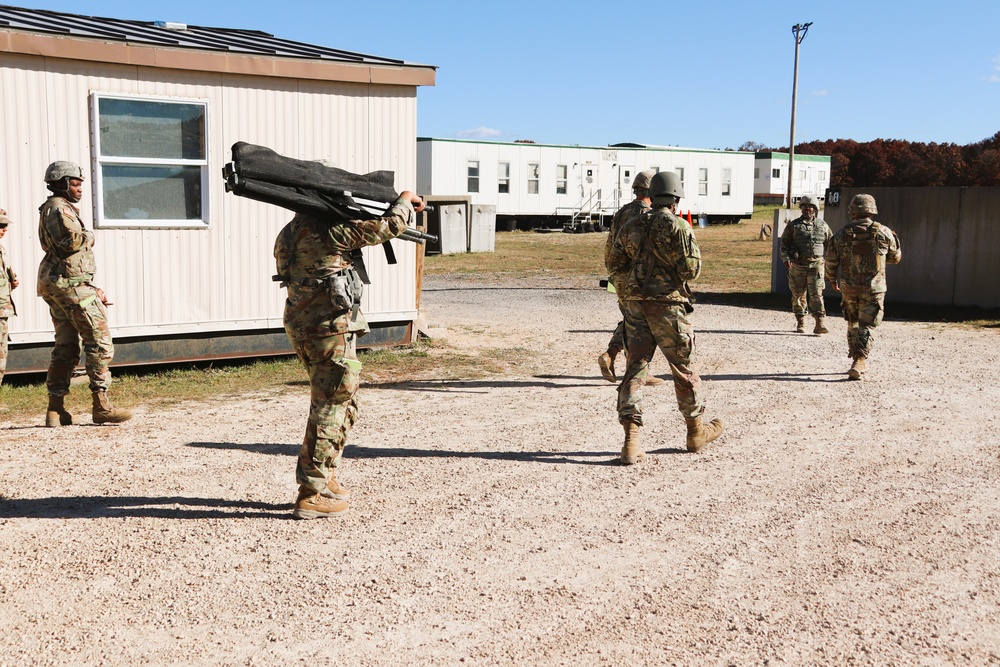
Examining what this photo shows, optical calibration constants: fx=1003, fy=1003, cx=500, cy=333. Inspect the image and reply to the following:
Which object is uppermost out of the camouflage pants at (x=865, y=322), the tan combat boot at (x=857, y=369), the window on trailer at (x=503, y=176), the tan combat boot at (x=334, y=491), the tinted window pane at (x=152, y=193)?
the window on trailer at (x=503, y=176)

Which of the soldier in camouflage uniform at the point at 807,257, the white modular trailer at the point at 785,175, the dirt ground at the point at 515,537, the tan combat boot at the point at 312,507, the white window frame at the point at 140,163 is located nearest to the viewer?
the dirt ground at the point at 515,537

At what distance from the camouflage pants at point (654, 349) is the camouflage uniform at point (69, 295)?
3.86 meters

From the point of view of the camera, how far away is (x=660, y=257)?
654 centimetres

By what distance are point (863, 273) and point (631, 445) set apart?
14.5ft

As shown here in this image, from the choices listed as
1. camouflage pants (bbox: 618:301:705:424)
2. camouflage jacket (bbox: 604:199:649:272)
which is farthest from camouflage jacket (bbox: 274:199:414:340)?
camouflage jacket (bbox: 604:199:649:272)

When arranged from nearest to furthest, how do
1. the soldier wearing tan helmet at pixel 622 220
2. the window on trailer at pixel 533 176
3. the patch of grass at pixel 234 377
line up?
the soldier wearing tan helmet at pixel 622 220 < the patch of grass at pixel 234 377 < the window on trailer at pixel 533 176

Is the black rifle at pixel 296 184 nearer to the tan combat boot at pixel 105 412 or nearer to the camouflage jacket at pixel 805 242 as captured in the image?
the tan combat boot at pixel 105 412

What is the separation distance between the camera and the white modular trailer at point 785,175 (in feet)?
162

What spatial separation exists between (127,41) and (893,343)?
922 cm

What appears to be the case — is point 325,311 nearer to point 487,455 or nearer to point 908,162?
point 487,455

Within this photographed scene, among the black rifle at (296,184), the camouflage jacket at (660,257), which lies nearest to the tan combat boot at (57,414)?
the black rifle at (296,184)

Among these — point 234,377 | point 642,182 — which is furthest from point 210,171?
point 642,182

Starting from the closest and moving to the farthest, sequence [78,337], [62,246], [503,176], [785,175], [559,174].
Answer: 1. [62,246]
2. [78,337]
3. [503,176]
4. [559,174]
5. [785,175]

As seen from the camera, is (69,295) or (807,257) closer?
(69,295)
